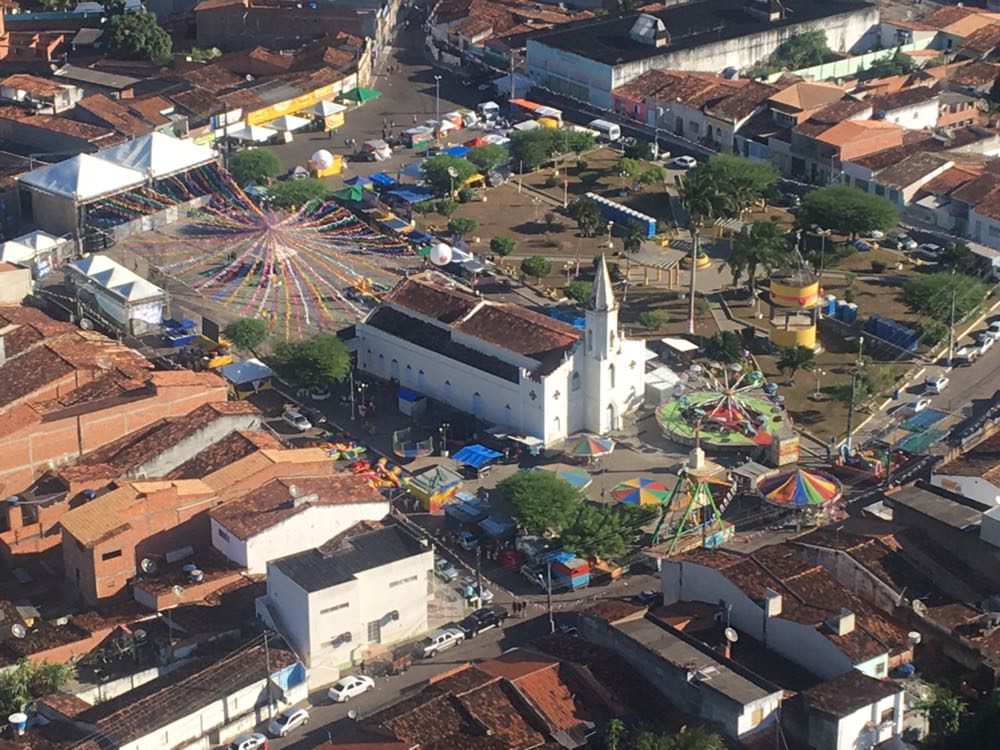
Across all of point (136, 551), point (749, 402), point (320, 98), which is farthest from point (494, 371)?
point (320, 98)

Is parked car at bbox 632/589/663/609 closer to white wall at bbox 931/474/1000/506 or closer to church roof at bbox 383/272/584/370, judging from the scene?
white wall at bbox 931/474/1000/506

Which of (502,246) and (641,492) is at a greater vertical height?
(641,492)

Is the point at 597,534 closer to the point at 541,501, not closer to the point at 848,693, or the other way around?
the point at 541,501

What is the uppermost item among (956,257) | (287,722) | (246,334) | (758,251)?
(758,251)

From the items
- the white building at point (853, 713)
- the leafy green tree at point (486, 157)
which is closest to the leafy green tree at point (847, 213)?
the leafy green tree at point (486, 157)

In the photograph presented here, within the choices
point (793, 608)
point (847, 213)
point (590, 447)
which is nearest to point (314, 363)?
point (590, 447)

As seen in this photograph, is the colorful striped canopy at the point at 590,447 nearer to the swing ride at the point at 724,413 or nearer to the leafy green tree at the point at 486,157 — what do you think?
the swing ride at the point at 724,413

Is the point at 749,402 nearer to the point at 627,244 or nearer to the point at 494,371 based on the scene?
the point at 494,371
